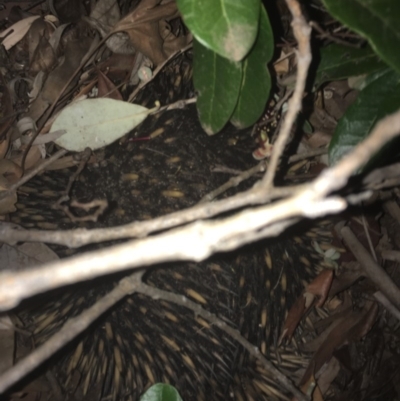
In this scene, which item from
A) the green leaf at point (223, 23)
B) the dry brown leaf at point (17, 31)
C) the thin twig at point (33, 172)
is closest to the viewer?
the green leaf at point (223, 23)

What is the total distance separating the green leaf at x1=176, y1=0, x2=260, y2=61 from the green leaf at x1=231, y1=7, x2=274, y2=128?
9.3 inches

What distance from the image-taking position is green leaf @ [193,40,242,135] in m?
1.63

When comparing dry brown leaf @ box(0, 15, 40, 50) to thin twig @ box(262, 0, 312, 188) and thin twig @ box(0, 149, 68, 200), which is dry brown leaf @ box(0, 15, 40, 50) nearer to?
thin twig @ box(0, 149, 68, 200)

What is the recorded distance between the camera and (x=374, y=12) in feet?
3.94

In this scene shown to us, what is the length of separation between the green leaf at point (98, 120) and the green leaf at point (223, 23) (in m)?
1.01

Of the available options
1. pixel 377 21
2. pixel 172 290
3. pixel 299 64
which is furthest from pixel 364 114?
pixel 172 290

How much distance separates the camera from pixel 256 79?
1.69 m

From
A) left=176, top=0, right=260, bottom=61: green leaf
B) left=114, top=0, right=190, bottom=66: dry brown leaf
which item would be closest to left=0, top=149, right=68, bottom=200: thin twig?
left=114, top=0, right=190, bottom=66: dry brown leaf

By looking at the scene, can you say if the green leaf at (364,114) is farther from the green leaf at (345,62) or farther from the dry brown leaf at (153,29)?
the dry brown leaf at (153,29)

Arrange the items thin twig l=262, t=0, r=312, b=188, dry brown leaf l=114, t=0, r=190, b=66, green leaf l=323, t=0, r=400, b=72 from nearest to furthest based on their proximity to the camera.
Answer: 1. thin twig l=262, t=0, r=312, b=188
2. green leaf l=323, t=0, r=400, b=72
3. dry brown leaf l=114, t=0, r=190, b=66

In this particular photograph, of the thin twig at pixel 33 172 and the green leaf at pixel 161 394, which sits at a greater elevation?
the thin twig at pixel 33 172

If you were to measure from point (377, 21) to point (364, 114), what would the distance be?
0.49 m

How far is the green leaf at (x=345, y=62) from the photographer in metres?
1.78

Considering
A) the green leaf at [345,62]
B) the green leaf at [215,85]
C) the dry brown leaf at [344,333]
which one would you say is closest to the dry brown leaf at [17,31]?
the green leaf at [215,85]
